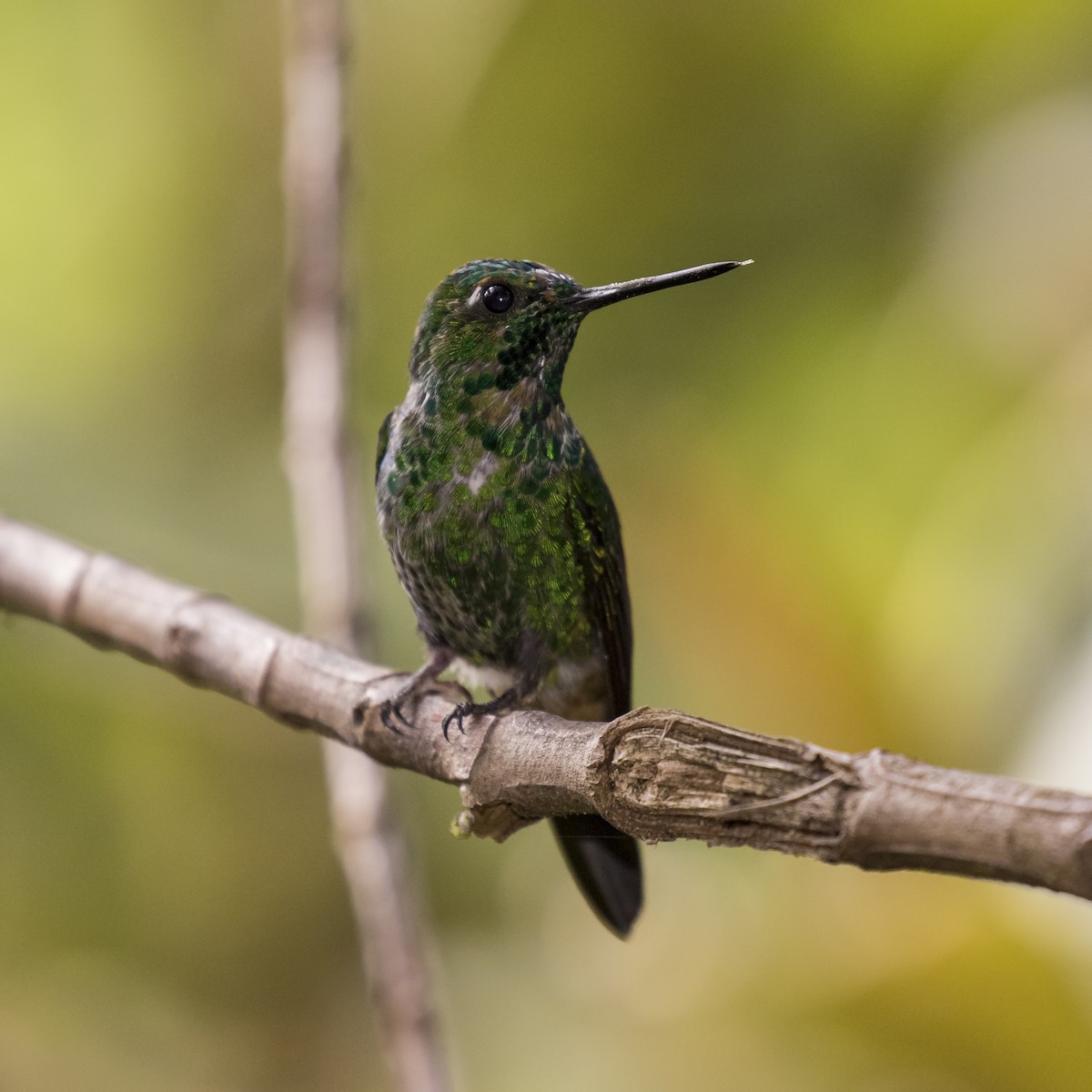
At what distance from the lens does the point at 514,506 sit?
62.2 inches

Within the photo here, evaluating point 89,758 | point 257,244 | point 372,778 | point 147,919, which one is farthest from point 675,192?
point 147,919

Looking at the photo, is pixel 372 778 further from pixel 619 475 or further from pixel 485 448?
pixel 619 475

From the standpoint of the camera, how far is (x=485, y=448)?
1.57 meters

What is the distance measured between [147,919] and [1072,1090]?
1979 millimetres

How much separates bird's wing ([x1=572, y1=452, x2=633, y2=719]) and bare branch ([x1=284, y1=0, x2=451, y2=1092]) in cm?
33

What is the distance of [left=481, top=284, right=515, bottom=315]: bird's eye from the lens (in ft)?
4.99

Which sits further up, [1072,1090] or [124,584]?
[124,584]

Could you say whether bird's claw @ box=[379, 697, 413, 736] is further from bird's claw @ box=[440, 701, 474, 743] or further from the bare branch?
the bare branch

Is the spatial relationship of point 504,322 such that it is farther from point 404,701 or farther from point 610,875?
point 610,875

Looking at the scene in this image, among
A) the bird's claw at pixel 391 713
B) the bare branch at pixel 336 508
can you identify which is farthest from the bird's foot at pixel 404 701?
the bare branch at pixel 336 508

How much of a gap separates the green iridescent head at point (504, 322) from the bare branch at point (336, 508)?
20cm

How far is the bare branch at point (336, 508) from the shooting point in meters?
1.61

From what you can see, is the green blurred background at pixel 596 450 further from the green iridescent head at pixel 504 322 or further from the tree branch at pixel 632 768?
the tree branch at pixel 632 768

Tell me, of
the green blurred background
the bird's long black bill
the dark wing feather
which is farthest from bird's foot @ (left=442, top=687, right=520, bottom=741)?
the green blurred background
